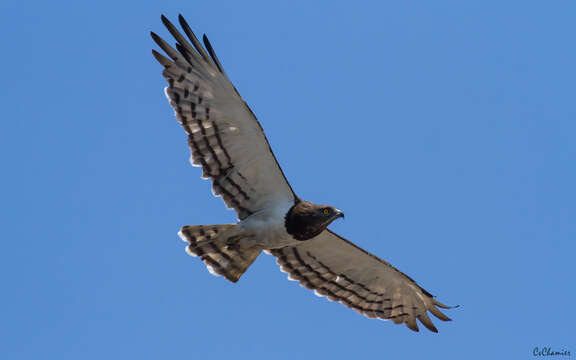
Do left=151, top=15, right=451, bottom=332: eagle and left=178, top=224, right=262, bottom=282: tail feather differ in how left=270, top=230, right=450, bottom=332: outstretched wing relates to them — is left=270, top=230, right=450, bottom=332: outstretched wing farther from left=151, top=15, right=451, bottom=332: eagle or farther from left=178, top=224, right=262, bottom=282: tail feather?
left=178, top=224, right=262, bottom=282: tail feather

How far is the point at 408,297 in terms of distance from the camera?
53.1 feet

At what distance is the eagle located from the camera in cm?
1397

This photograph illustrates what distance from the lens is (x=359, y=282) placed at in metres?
16.2

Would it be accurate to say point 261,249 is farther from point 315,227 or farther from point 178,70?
point 178,70

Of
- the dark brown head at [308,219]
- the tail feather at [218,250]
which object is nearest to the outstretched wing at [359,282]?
the tail feather at [218,250]

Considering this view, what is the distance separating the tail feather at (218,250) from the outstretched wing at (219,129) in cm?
50

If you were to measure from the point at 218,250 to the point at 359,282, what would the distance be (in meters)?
2.96

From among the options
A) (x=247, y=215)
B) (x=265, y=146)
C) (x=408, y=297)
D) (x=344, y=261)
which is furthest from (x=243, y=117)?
(x=408, y=297)

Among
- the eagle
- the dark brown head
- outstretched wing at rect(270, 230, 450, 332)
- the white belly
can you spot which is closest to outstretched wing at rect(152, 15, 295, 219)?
the eagle

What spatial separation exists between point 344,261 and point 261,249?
71.6 inches

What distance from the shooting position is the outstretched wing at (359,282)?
15.8m

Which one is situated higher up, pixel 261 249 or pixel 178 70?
pixel 178 70

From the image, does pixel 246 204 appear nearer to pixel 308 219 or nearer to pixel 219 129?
pixel 308 219

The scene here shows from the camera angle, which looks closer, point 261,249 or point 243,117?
point 243,117
